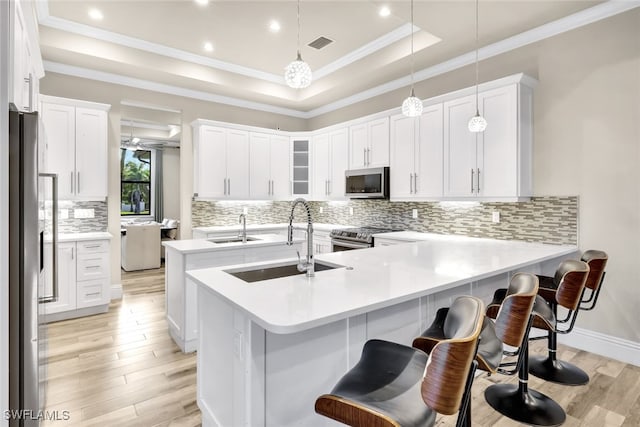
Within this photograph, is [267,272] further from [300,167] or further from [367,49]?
[300,167]

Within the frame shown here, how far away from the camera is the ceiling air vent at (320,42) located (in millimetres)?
4070

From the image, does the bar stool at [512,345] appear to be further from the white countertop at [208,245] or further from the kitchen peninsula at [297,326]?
the white countertop at [208,245]

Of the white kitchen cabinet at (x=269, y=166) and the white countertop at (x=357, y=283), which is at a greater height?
the white kitchen cabinet at (x=269, y=166)

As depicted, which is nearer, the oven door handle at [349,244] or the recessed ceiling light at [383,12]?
the recessed ceiling light at [383,12]

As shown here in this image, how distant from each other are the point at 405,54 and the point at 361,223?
95.7 inches

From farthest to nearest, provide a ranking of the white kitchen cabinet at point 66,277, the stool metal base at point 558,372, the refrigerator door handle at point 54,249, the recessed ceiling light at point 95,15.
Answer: the white kitchen cabinet at point 66,277, the recessed ceiling light at point 95,15, the stool metal base at point 558,372, the refrigerator door handle at point 54,249

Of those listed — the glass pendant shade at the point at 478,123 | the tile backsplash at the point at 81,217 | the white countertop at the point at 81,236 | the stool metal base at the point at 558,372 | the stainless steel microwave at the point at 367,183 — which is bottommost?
the stool metal base at the point at 558,372

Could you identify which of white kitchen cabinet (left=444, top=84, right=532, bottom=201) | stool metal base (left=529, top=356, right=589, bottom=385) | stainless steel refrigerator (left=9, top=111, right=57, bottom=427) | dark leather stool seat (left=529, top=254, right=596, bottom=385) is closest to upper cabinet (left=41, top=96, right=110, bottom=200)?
stainless steel refrigerator (left=9, top=111, right=57, bottom=427)

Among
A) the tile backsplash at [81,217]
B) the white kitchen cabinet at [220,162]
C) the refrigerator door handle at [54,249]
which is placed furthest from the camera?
the white kitchen cabinet at [220,162]

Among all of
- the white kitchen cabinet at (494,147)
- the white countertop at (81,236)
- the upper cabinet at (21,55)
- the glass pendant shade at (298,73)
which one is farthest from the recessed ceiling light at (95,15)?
the white kitchen cabinet at (494,147)

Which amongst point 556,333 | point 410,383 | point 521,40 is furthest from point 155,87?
point 556,333

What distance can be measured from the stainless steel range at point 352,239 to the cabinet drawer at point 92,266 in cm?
282

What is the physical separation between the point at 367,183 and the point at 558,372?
2.86 m

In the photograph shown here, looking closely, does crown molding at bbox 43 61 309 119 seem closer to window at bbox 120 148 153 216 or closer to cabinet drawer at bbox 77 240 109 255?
cabinet drawer at bbox 77 240 109 255
